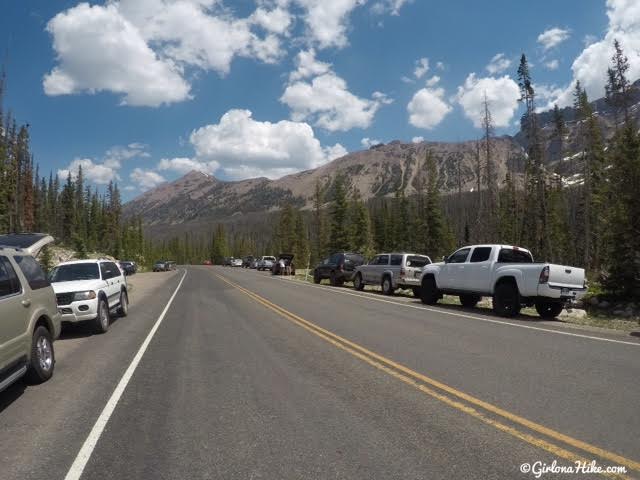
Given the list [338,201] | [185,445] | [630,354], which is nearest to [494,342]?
[630,354]

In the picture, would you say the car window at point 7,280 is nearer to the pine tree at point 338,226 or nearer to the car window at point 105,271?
the car window at point 105,271

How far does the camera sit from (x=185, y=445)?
4441 mm

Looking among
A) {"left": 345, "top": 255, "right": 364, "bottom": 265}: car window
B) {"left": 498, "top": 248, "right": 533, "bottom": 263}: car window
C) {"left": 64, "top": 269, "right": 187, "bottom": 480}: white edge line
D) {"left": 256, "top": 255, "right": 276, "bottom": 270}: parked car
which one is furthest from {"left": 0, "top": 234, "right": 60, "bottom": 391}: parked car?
{"left": 256, "top": 255, "right": 276, "bottom": 270}: parked car

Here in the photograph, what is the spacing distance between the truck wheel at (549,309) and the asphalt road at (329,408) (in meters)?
3.66

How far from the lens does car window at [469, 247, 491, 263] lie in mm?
15208

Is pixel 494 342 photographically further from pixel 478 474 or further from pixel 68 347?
pixel 68 347

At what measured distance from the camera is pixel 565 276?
1304 cm

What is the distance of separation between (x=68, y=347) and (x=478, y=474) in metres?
9.22

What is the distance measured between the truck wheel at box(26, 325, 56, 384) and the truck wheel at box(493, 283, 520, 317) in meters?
11.7

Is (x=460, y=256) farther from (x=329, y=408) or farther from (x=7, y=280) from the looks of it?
(x=7, y=280)

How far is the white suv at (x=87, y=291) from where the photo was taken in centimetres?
1110

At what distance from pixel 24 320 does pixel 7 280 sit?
0.60 metres

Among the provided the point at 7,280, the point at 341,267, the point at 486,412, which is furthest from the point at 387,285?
the point at 7,280

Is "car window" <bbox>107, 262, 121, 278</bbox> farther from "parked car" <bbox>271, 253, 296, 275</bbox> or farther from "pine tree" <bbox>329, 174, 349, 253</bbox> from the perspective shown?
"pine tree" <bbox>329, 174, 349, 253</bbox>
